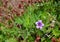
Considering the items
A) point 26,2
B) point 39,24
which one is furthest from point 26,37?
point 26,2

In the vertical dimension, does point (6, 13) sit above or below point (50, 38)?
above

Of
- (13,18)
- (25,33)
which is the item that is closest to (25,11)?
(13,18)

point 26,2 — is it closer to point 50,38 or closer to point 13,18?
point 13,18

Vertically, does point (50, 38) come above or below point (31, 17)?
below

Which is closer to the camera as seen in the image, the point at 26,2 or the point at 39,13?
the point at 39,13

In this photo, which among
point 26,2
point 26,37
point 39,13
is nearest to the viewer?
point 26,37

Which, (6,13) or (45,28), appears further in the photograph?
(6,13)

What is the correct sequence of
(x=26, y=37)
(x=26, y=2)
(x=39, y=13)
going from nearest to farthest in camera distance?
(x=26, y=37)
(x=39, y=13)
(x=26, y=2)

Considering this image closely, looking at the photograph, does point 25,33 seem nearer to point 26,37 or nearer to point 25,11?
point 26,37
